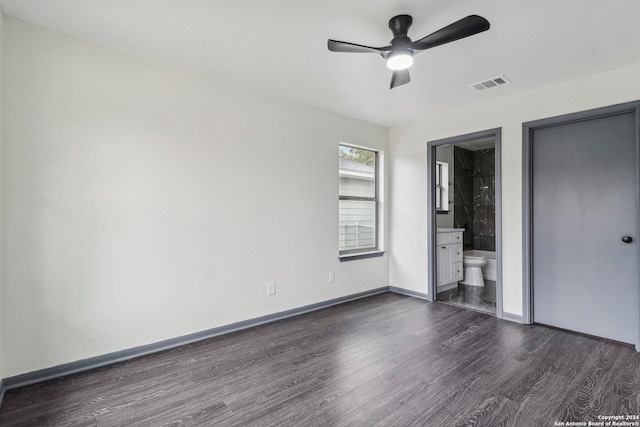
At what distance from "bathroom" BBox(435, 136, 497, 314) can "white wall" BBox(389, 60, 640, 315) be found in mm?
437

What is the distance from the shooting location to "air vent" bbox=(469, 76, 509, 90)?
3074 millimetres

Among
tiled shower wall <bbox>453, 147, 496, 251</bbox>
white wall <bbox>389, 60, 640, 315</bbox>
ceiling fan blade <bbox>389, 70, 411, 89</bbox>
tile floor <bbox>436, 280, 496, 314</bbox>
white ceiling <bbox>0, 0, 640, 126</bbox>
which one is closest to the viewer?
white ceiling <bbox>0, 0, 640, 126</bbox>

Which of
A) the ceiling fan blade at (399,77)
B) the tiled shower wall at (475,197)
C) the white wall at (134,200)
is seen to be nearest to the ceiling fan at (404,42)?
the ceiling fan blade at (399,77)

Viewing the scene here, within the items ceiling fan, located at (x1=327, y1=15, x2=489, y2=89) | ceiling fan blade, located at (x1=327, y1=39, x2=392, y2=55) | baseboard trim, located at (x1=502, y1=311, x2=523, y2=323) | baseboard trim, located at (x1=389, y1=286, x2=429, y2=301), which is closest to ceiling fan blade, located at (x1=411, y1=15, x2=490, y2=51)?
ceiling fan, located at (x1=327, y1=15, x2=489, y2=89)

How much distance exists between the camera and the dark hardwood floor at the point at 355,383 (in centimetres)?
188

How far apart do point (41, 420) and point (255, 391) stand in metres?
1.24

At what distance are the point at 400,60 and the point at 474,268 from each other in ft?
13.1

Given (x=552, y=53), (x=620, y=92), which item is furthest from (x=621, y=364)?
(x=552, y=53)

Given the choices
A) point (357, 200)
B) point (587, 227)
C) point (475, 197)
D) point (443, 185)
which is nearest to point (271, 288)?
point (357, 200)

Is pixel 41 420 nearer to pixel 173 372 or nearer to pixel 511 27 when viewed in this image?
pixel 173 372

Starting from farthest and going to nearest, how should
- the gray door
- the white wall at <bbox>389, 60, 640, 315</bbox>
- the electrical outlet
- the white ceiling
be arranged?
the electrical outlet → the white wall at <bbox>389, 60, 640, 315</bbox> → the gray door → the white ceiling

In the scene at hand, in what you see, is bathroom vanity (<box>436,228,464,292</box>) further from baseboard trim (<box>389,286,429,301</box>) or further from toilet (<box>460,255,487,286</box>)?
baseboard trim (<box>389,286,429,301</box>)

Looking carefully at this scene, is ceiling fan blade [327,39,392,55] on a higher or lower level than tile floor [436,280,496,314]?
higher

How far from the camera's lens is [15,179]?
2.18 m
